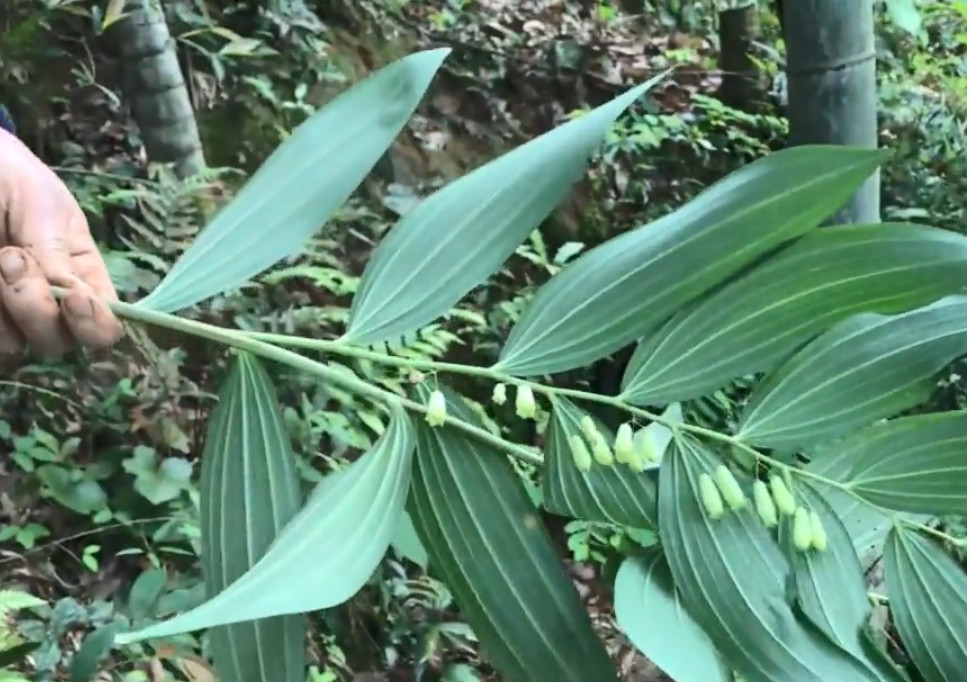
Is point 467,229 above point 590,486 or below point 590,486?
above

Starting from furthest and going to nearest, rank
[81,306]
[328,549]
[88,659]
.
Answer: [88,659] < [81,306] < [328,549]

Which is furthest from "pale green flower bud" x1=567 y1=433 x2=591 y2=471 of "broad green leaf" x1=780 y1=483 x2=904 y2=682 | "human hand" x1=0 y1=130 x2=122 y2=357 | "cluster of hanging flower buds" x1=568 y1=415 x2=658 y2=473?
"human hand" x1=0 y1=130 x2=122 y2=357

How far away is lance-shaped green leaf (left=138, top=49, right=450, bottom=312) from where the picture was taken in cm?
51

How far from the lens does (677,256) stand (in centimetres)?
47

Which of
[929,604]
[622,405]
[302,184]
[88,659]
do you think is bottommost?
[88,659]

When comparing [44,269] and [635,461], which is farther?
[44,269]

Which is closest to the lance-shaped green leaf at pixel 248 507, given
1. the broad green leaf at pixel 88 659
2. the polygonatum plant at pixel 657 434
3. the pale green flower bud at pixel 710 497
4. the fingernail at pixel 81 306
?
the polygonatum plant at pixel 657 434

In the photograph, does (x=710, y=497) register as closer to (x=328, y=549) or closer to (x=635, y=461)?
(x=635, y=461)

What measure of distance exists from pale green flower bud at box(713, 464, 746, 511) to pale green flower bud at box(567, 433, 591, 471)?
6cm

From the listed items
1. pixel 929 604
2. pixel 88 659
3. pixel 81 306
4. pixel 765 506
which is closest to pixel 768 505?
pixel 765 506

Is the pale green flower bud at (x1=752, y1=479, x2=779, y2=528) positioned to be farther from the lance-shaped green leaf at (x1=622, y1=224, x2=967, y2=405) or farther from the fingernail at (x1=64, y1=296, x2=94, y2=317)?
the fingernail at (x1=64, y1=296, x2=94, y2=317)

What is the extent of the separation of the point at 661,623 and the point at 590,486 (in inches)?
2.9

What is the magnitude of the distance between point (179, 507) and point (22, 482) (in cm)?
23

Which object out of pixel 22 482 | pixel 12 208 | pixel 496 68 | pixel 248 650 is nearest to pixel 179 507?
pixel 22 482
